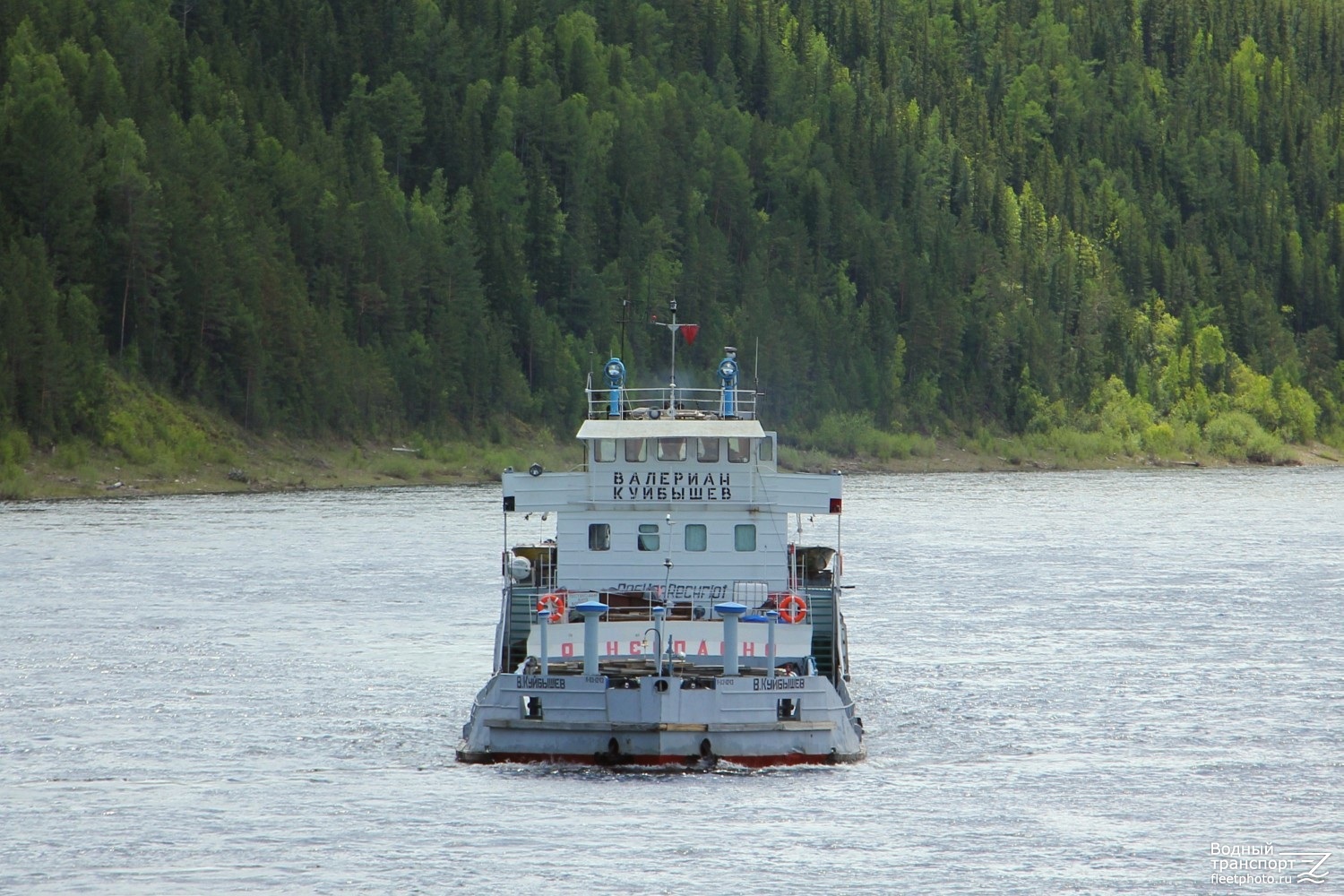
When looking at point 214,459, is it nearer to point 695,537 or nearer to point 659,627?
point 695,537

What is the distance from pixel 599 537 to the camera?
52500 millimetres

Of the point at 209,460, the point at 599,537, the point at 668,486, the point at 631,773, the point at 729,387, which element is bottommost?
the point at 631,773

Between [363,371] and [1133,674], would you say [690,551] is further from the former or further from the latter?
[363,371]

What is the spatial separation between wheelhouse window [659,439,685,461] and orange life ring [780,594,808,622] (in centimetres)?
483

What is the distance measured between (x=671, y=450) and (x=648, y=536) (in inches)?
89.0

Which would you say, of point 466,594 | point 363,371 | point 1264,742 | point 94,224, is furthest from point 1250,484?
point 1264,742

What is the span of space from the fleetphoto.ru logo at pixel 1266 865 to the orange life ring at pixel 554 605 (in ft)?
52.2

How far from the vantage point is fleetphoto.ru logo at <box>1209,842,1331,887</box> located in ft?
129

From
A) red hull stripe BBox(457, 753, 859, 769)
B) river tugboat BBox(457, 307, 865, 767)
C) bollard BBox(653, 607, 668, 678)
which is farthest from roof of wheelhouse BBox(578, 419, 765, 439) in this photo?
red hull stripe BBox(457, 753, 859, 769)

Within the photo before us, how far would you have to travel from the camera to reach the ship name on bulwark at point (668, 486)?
52344mm

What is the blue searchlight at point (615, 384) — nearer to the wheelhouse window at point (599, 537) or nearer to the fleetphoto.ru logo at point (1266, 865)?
the wheelhouse window at point (599, 537)

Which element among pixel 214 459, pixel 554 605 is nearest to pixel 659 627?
pixel 554 605

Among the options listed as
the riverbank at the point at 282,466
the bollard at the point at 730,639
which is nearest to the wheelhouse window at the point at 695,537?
the bollard at the point at 730,639

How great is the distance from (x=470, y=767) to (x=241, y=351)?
122 m
